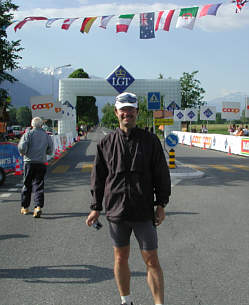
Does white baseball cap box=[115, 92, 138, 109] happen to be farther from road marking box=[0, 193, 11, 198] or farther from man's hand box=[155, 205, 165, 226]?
road marking box=[0, 193, 11, 198]

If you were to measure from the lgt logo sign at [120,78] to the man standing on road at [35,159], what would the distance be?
24.4 feet

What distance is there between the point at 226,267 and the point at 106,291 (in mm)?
1468

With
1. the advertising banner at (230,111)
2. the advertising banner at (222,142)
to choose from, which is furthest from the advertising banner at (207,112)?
the advertising banner at (222,142)

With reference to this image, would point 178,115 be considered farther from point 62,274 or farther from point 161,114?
point 62,274

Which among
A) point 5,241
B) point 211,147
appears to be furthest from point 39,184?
point 211,147

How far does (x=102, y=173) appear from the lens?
10.6 feet

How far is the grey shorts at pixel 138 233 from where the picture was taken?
9.89 ft

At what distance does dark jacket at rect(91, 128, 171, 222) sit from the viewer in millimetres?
2994

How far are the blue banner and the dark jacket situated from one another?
9.10m

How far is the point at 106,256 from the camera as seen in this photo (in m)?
4.72

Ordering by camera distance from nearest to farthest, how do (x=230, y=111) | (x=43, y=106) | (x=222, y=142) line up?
1. (x=43, y=106)
2. (x=222, y=142)
3. (x=230, y=111)

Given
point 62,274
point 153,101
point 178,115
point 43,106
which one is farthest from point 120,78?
point 178,115

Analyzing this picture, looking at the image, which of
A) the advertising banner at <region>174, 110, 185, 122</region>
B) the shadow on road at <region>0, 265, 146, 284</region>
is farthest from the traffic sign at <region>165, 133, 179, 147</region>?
the advertising banner at <region>174, 110, 185, 122</region>

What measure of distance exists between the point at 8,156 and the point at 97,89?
35.4 meters
